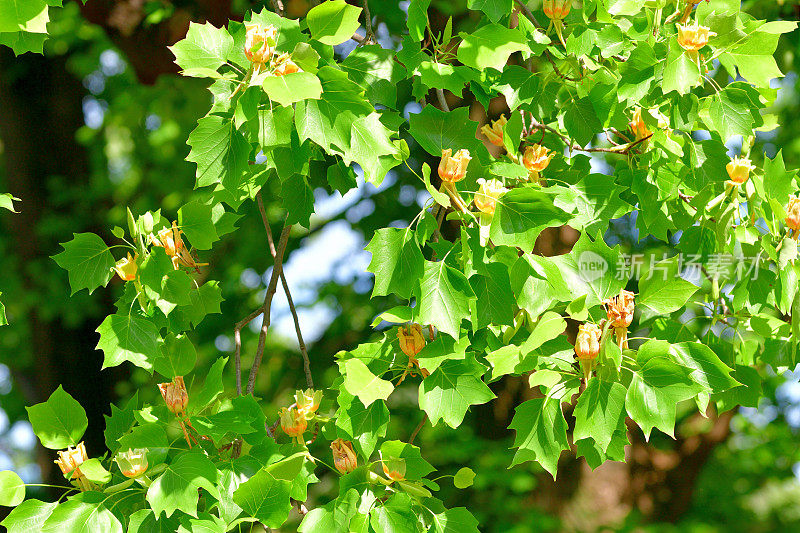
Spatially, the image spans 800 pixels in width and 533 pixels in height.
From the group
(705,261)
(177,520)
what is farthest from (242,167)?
(705,261)

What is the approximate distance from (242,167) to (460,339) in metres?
0.49

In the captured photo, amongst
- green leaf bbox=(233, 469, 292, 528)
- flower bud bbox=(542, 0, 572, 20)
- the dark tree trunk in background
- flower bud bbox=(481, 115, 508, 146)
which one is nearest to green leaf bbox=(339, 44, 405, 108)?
flower bud bbox=(481, 115, 508, 146)

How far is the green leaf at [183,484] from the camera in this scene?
120 centimetres

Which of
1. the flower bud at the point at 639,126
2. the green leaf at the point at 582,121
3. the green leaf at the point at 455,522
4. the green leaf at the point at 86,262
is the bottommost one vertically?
the green leaf at the point at 455,522

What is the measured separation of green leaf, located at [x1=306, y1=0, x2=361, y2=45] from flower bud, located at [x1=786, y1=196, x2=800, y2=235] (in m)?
0.91

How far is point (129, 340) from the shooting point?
1414 mm

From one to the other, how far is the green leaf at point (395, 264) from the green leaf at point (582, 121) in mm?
467

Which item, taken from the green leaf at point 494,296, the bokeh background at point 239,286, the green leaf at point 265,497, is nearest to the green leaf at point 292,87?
the green leaf at point 494,296

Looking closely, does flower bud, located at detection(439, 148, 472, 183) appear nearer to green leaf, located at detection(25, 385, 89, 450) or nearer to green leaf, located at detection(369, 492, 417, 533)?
green leaf, located at detection(369, 492, 417, 533)

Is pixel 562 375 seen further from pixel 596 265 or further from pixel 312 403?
pixel 312 403

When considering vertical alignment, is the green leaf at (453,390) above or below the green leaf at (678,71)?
below

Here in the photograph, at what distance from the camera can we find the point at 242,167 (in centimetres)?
132

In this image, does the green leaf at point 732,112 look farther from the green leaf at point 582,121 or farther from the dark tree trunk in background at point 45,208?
the dark tree trunk in background at point 45,208

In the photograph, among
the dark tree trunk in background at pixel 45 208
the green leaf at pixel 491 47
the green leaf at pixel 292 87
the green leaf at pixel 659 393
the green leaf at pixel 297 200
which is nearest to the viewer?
the green leaf at pixel 292 87
